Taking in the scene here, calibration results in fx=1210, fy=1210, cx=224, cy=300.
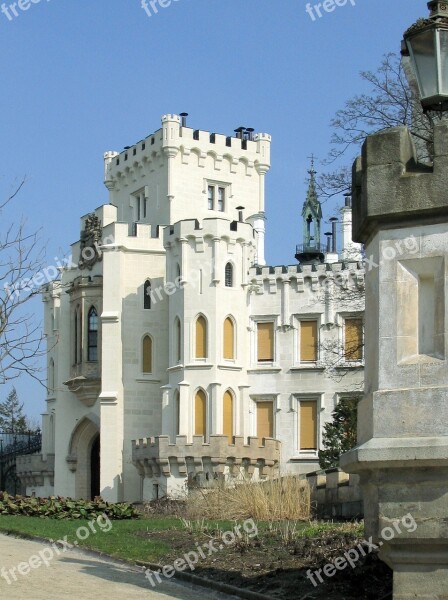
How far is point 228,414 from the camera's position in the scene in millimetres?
46344

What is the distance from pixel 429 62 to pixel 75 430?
43744 mm

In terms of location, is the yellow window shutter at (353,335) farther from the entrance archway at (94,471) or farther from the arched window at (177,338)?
the entrance archway at (94,471)

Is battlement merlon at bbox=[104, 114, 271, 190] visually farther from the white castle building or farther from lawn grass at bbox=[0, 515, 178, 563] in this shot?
lawn grass at bbox=[0, 515, 178, 563]

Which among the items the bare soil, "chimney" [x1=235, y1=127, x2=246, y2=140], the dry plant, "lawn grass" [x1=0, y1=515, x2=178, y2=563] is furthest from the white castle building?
the bare soil

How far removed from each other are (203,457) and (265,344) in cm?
663

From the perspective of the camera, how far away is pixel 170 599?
13719mm

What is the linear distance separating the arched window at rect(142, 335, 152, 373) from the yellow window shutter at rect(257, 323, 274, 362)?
4.38 meters

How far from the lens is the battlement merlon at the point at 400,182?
9039mm

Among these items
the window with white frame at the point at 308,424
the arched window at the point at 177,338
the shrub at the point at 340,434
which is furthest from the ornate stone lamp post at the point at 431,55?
the window with white frame at the point at 308,424

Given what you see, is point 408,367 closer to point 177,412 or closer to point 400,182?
point 400,182

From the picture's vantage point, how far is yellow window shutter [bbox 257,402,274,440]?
4775 cm

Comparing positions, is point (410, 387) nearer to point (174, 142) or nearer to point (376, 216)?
point (376, 216)

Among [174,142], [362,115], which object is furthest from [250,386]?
[362,115]

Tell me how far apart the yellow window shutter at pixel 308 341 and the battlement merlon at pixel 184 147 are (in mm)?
10025
